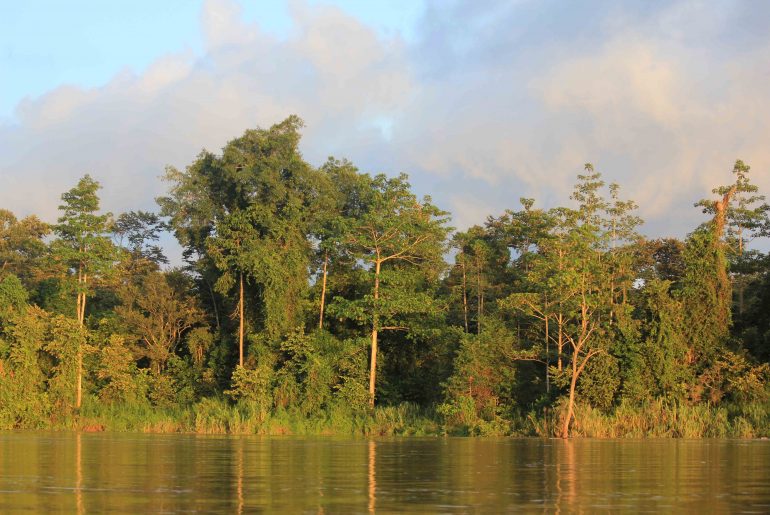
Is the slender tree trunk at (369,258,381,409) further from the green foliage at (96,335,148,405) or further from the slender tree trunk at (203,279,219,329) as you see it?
the green foliage at (96,335,148,405)

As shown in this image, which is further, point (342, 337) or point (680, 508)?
point (342, 337)

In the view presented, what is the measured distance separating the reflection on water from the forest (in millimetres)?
14812

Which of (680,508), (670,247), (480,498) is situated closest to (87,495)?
(480,498)

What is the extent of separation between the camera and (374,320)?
47688 millimetres

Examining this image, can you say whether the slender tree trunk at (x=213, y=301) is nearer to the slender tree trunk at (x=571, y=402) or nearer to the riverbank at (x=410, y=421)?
the riverbank at (x=410, y=421)

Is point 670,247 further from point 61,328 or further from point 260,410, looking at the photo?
point 61,328

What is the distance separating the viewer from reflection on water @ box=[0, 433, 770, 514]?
1275cm

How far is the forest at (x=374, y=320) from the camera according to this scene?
4166cm

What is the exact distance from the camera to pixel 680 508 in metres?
12.4

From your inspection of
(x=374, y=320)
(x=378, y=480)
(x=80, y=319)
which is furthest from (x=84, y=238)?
(x=378, y=480)

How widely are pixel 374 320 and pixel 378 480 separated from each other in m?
31.1

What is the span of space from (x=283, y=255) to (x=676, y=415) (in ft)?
65.9

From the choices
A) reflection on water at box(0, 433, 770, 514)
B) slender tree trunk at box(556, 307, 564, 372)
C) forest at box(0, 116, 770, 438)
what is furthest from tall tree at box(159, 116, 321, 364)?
reflection on water at box(0, 433, 770, 514)

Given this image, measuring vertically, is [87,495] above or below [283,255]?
below
